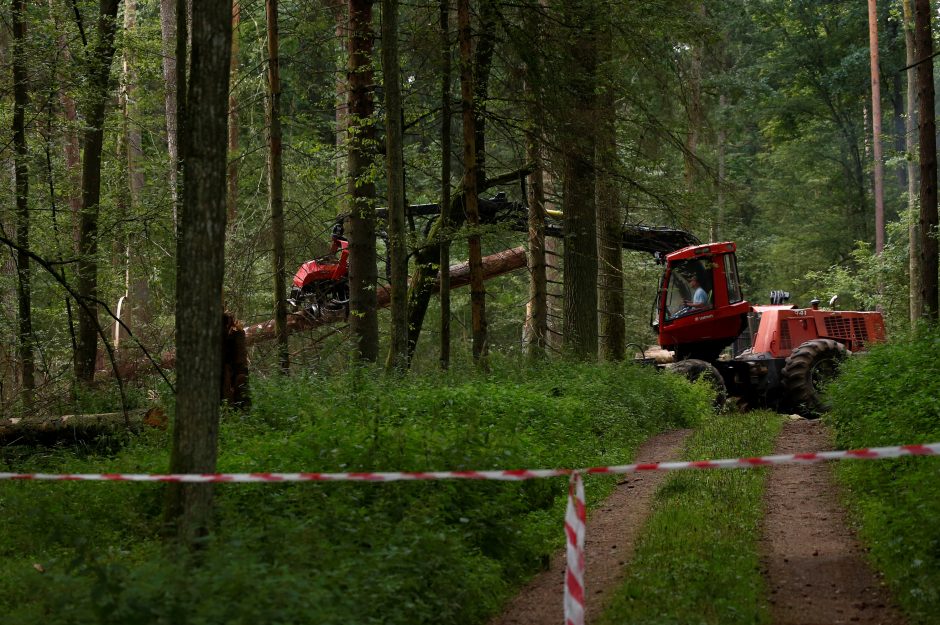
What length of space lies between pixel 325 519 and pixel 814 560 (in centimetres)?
398

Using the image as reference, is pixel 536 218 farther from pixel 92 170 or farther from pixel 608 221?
pixel 92 170

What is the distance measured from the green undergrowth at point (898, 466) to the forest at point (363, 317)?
47 mm

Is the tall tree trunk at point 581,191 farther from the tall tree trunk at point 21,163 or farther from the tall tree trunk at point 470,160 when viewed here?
the tall tree trunk at point 21,163

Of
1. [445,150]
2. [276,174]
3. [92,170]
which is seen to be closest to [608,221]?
[445,150]

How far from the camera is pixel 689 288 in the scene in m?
20.2

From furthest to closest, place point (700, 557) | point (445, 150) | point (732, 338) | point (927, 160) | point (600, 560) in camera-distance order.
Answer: point (732, 338) < point (927, 160) < point (445, 150) < point (600, 560) < point (700, 557)

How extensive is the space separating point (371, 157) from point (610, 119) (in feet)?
13.5

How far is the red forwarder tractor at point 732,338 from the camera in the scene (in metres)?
19.8

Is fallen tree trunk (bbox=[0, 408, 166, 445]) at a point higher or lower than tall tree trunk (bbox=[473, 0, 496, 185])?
lower

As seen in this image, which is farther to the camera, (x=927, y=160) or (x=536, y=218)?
(x=536, y=218)

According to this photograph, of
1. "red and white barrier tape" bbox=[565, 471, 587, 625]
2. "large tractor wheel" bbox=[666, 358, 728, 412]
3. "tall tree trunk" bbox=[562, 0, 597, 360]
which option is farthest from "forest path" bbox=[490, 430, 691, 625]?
"large tractor wheel" bbox=[666, 358, 728, 412]

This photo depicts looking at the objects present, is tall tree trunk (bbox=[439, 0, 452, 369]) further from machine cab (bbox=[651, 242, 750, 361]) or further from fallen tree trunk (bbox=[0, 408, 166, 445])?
fallen tree trunk (bbox=[0, 408, 166, 445])

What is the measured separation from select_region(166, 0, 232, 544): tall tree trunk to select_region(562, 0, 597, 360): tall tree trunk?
10.2 meters

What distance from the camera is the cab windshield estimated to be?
19.9 m
